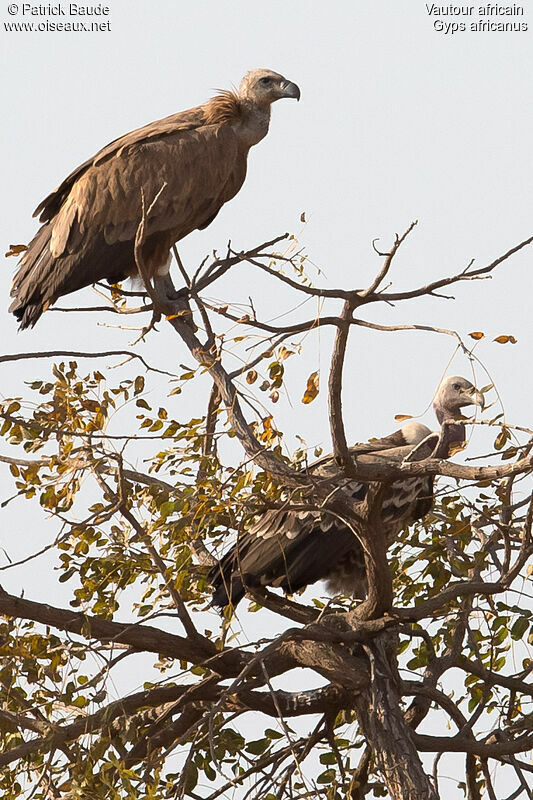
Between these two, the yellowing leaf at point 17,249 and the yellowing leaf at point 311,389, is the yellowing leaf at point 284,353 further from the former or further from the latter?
the yellowing leaf at point 17,249

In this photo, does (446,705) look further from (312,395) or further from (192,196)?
(192,196)

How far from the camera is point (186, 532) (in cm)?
467

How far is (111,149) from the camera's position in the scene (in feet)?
25.1

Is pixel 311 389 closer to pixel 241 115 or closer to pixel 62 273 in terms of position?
pixel 62 273

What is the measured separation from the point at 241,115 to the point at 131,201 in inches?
44.9

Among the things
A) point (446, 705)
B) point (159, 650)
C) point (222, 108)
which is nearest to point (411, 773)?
point (446, 705)

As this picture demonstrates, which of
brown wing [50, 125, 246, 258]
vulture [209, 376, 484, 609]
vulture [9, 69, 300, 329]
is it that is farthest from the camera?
brown wing [50, 125, 246, 258]

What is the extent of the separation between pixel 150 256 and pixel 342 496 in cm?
285

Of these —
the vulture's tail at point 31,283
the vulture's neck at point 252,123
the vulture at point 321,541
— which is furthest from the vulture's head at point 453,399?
the vulture's tail at point 31,283

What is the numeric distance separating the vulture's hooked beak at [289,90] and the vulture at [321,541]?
2.72 metres

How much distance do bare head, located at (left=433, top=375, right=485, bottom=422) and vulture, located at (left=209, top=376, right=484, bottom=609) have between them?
29cm

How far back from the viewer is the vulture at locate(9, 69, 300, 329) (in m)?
7.15

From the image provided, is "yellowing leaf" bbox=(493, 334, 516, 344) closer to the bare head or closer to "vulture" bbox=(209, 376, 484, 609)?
"vulture" bbox=(209, 376, 484, 609)

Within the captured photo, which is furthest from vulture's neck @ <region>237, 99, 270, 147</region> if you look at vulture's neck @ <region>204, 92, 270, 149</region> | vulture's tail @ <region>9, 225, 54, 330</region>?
vulture's tail @ <region>9, 225, 54, 330</region>
